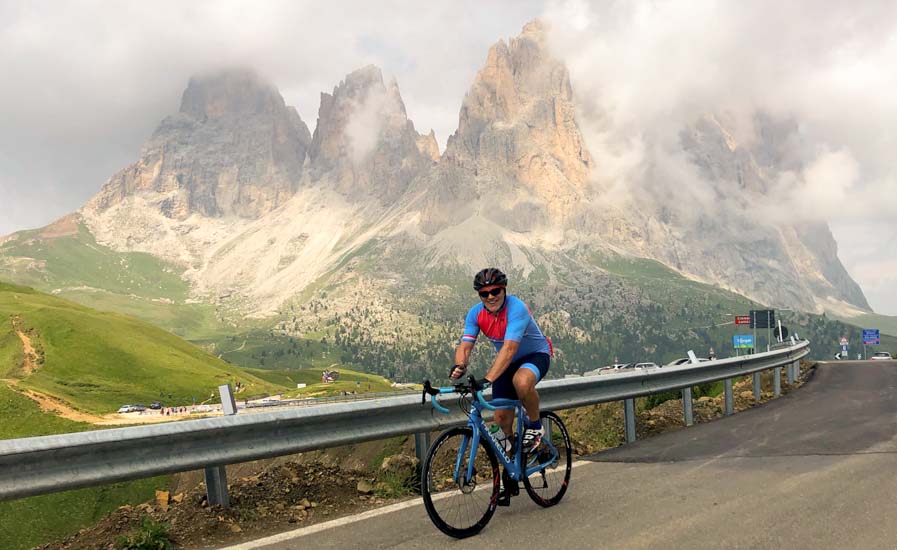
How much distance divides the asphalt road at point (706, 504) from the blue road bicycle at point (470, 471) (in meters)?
0.21

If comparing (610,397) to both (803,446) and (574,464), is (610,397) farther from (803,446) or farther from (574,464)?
(803,446)

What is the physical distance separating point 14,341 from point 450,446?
488ft

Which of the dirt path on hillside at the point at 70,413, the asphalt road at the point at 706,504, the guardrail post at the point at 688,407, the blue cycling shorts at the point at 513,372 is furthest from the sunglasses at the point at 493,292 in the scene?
the dirt path on hillside at the point at 70,413

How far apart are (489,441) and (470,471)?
373 mm

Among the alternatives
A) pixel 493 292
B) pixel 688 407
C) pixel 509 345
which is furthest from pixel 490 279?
pixel 688 407

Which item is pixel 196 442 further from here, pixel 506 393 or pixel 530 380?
pixel 530 380

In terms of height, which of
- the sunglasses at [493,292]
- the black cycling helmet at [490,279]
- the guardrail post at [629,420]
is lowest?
the guardrail post at [629,420]

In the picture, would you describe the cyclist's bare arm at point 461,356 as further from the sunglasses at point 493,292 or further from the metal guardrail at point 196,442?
the metal guardrail at point 196,442

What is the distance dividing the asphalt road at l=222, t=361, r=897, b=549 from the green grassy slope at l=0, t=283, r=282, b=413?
11461 cm

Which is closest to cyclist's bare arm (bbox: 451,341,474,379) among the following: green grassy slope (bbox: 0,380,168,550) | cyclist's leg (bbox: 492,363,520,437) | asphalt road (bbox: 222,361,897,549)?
cyclist's leg (bbox: 492,363,520,437)

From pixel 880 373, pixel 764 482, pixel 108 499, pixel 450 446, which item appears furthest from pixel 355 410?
pixel 108 499

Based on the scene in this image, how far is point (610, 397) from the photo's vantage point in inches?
465

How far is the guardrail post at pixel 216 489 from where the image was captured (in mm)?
7648

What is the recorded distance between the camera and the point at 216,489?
25.2 feet
